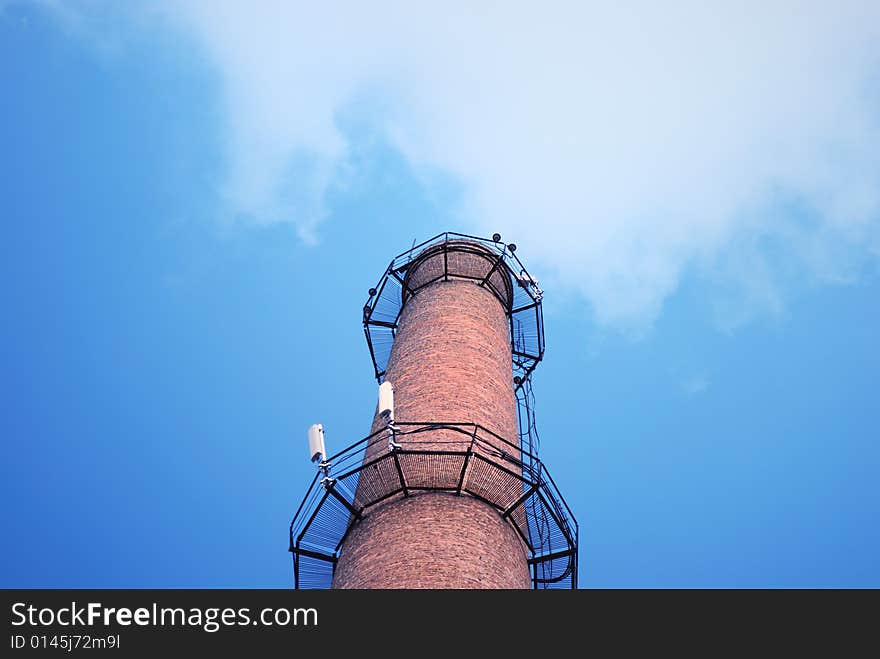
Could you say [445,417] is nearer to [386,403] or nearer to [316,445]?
[386,403]

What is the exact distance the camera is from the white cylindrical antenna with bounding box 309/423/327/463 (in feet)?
58.5

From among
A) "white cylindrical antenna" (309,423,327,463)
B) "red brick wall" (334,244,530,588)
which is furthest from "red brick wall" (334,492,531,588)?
Result: "white cylindrical antenna" (309,423,327,463)

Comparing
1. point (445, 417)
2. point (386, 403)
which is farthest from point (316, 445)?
point (445, 417)

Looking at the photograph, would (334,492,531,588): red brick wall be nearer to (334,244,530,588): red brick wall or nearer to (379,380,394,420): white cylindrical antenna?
(334,244,530,588): red brick wall

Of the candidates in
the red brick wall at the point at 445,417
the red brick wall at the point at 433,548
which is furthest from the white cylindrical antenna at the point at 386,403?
the red brick wall at the point at 433,548

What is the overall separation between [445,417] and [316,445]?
8.75ft

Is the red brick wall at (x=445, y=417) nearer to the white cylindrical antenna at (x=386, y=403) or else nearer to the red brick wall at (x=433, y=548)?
the red brick wall at (x=433, y=548)

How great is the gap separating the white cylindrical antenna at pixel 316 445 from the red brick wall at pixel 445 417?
942mm

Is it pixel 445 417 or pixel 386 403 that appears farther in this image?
pixel 445 417

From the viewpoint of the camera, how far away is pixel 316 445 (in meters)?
18.0

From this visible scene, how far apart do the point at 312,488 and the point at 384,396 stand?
2201 millimetres

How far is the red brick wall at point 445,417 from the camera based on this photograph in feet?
50.5
